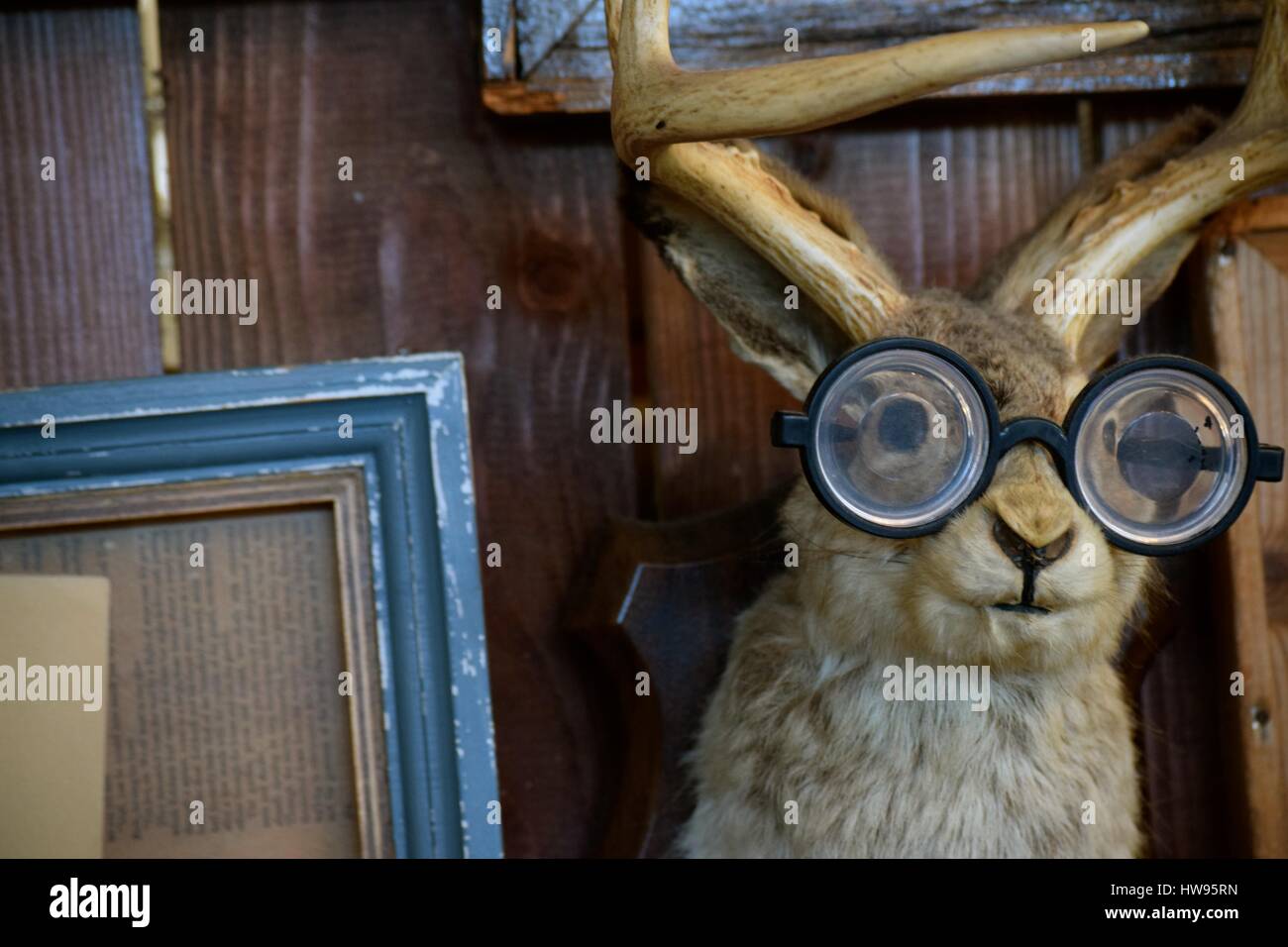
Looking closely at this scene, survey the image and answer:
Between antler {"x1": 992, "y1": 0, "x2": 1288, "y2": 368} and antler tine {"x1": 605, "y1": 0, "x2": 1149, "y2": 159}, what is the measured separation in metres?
0.15

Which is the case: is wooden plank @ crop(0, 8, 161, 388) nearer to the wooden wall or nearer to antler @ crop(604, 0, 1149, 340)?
the wooden wall

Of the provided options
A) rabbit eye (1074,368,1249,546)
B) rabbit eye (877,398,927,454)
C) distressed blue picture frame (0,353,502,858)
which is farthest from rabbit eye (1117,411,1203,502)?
distressed blue picture frame (0,353,502,858)

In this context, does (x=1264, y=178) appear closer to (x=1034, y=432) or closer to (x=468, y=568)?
(x=1034, y=432)

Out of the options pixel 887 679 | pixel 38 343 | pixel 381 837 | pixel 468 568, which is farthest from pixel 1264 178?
pixel 38 343

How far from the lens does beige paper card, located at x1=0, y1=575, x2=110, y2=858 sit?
72 cm

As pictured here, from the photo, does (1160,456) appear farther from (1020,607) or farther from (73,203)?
(73,203)

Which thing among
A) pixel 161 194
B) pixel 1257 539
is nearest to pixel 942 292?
pixel 1257 539

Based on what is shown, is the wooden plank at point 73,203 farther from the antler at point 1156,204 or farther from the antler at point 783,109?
the antler at point 1156,204

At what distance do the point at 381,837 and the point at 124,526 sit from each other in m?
0.23

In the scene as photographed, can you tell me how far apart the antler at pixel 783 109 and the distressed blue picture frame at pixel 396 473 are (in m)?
0.18

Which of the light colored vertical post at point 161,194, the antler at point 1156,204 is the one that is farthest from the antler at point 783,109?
the light colored vertical post at point 161,194

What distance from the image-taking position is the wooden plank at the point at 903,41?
2.87 feet

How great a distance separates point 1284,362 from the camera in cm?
90

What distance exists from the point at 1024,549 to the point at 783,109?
244mm
